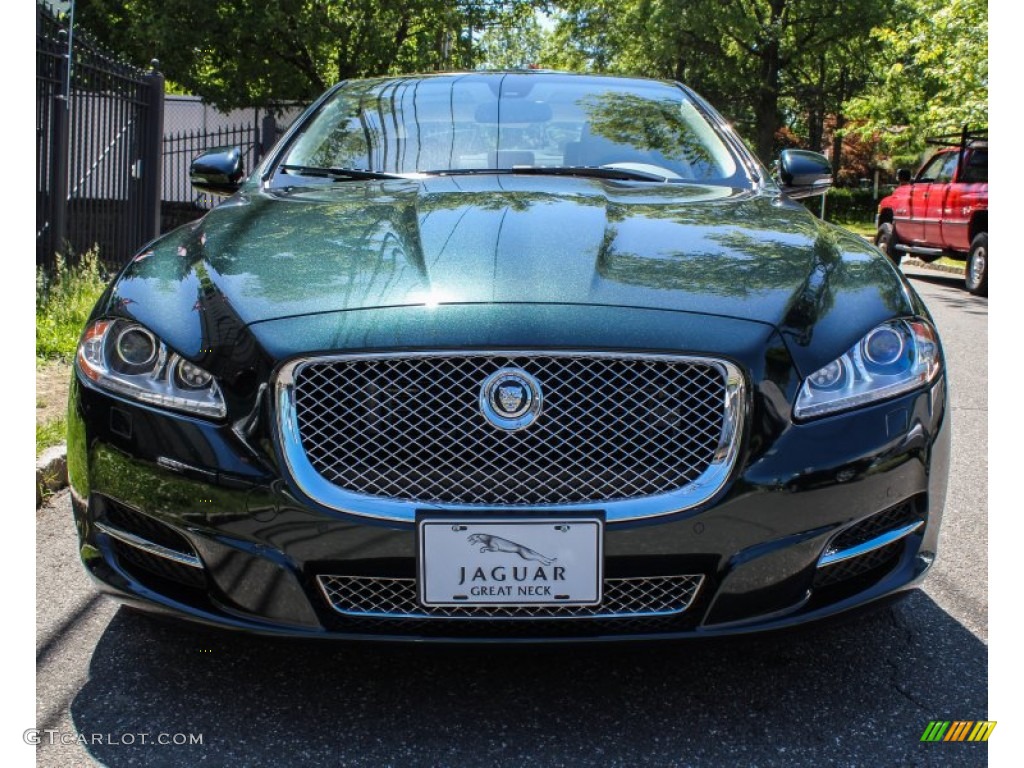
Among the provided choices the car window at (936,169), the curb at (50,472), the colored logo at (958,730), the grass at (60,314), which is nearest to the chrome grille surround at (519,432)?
the colored logo at (958,730)

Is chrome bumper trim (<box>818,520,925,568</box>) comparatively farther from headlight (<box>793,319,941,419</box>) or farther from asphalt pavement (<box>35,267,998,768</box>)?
headlight (<box>793,319,941,419</box>)

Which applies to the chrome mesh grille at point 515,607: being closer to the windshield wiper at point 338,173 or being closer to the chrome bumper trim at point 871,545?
the chrome bumper trim at point 871,545

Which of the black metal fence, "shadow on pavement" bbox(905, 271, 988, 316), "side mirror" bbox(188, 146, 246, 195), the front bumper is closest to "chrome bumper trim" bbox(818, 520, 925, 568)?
the front bumper

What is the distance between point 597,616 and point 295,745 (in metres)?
0.70

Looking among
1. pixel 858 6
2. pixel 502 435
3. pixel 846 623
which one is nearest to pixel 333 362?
pixel 502 435

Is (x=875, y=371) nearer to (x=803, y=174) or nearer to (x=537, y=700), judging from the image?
(x=537, y=700)

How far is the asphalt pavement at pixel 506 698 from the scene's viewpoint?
2430mm

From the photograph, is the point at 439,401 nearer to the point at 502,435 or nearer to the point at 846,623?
the point at 502,435

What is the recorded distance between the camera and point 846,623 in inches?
99.7

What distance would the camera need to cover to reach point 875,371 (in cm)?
250

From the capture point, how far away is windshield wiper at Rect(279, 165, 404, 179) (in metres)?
3.68

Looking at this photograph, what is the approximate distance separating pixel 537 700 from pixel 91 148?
808cm

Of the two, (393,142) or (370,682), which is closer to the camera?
(370,682)

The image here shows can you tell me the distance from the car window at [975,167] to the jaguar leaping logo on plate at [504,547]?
13495 mm
